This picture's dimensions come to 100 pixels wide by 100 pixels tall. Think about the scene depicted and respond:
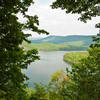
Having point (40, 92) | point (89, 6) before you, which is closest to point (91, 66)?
point (40, 92)

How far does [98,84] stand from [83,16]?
6479mm

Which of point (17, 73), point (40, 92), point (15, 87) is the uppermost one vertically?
point (17, 73)

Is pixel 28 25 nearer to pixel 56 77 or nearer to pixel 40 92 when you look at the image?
pixel 40 92

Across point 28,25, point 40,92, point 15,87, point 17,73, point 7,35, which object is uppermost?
point 28,25

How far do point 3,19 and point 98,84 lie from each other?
8493mm

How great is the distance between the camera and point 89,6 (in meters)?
6.65

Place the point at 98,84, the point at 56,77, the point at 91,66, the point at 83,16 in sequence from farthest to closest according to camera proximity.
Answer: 1. the point at 56,77
2. the point at 91,66
3. the point at 98,84
4. the point at 83,16

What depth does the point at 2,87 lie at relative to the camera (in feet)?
27.7

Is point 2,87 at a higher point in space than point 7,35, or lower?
lower

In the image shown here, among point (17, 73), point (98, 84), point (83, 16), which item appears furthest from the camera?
point (98, 84)

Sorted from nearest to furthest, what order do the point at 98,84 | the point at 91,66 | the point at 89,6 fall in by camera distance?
the point at 89,6
the point at 98,84
the point at 91,66

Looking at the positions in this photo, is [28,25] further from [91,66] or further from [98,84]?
[91,66]

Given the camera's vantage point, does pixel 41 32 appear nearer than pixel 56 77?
Yes

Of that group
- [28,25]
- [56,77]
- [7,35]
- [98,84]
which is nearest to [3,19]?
[7,35]
